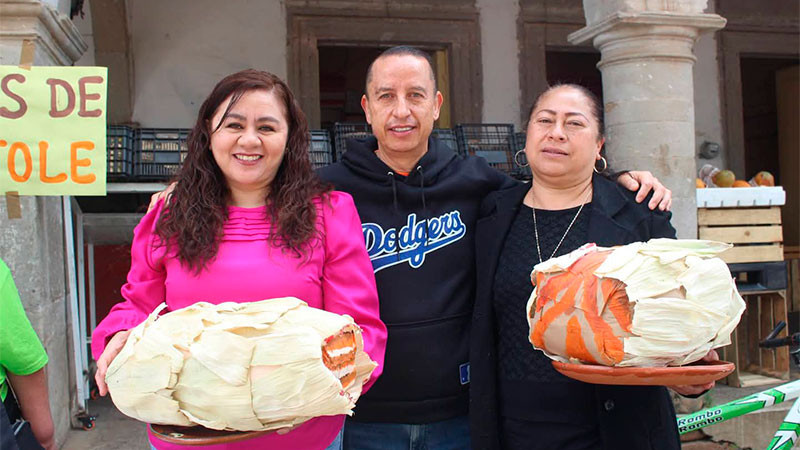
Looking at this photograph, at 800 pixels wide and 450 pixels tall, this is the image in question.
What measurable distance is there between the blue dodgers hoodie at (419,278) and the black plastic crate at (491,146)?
11.0 feet

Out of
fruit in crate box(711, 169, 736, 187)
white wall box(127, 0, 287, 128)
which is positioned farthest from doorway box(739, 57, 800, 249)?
white wall box(127, 0, 287, 128)

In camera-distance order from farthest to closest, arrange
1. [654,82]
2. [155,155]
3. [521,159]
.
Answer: [521,159] → [155,155] → [654,82]

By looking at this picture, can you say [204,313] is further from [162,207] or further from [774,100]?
[774,100]

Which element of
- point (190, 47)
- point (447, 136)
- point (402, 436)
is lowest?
point (402, 436)

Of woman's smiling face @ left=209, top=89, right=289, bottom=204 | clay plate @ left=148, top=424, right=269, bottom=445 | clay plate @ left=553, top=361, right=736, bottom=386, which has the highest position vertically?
woman's smiling face @ left=209, top=89, right=289, bottom=204

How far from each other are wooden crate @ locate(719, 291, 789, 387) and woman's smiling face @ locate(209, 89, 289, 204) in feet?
16.2

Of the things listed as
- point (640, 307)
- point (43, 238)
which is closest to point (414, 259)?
point (640, 307)

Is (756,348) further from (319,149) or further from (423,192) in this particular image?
(423,192)

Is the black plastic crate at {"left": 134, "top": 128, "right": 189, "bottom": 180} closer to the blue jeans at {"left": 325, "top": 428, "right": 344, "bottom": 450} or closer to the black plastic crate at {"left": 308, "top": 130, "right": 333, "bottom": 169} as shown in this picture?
the black plastic crate at {"left": 308, "top": 130, "right": 333, "bottom": 169}

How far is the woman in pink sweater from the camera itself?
1.75 m

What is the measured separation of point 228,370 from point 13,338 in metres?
0.98

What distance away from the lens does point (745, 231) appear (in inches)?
207

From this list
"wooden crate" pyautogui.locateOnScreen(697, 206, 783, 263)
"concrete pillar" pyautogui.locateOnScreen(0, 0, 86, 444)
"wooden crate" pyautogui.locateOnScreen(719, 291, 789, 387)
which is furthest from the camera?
"wooden crate" pyautogui.locateOnScreen(719, 291, 789, 387)

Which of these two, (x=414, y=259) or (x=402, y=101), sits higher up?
(x=402, y=101)
